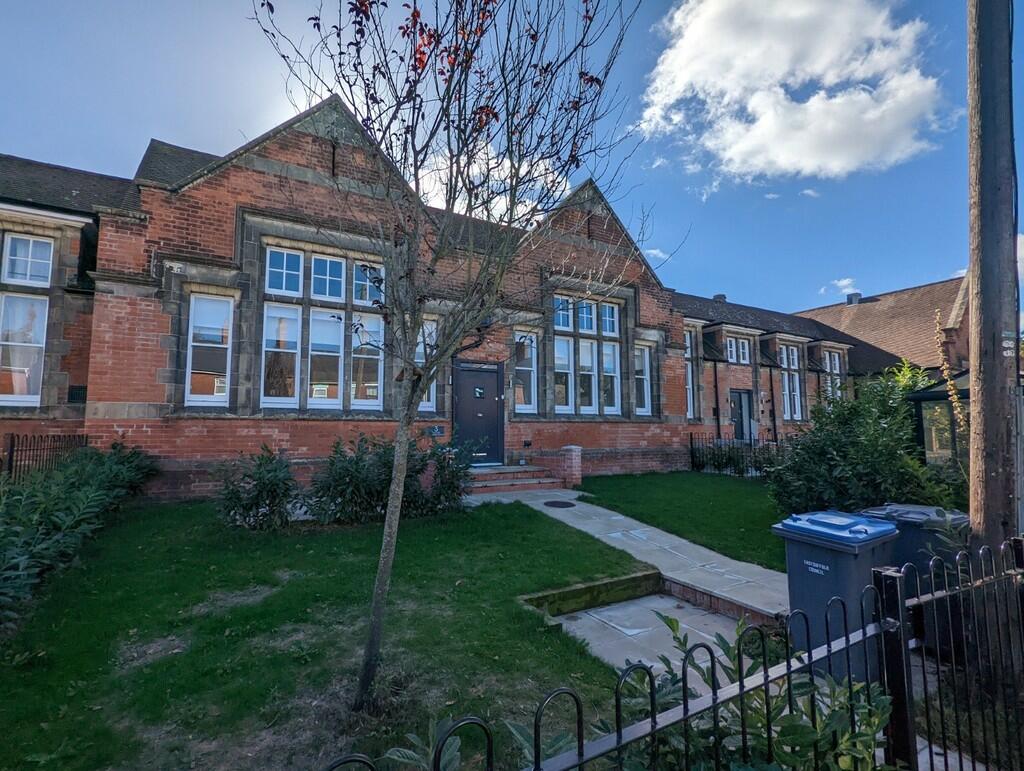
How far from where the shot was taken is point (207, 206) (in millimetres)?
9539

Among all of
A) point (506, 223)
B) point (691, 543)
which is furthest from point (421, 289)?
point (691, 543)

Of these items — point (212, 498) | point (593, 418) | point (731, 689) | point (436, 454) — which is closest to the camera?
point (731, 689)

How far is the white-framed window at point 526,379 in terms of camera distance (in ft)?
42.3

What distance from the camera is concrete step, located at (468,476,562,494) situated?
1056 cm

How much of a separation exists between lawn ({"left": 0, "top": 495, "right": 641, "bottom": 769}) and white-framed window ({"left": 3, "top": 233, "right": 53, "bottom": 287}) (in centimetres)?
621

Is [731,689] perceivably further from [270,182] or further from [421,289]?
[270,182]

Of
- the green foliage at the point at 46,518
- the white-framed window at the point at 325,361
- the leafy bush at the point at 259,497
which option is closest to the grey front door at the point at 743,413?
the white-framed window at the point at 325,361

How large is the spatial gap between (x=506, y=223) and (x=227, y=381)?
8.28 m

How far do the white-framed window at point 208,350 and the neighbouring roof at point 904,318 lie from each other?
29108 millimetres

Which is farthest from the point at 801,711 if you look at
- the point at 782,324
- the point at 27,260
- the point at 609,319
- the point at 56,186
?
the point at 782,324

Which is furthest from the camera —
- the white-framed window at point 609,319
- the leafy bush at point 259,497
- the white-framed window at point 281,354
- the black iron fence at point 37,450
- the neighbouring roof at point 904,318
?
the neighbouring roof at point 904,318

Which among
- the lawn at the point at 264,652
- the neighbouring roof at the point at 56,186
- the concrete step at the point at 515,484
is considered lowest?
the lawn at the point at 264,652

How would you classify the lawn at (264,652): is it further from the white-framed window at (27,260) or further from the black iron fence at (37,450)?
the white-framed window at (27,260)

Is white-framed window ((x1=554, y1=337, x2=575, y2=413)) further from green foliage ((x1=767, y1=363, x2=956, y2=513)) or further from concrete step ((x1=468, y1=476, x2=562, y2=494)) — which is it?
green foliage ((x1=767, y1=363, x2=956, y2=513))
